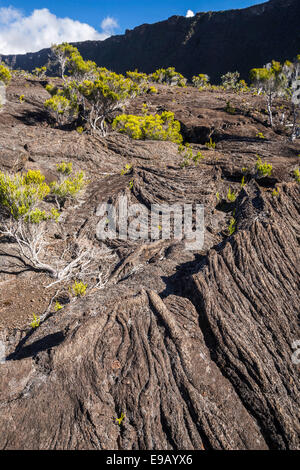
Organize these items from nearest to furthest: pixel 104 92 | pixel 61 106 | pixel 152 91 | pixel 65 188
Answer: pixel 65 188
pixel 104 92
pixel 61 106
pixel 152 91

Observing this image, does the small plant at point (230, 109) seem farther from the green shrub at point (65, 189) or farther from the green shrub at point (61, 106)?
the green shrub at point (65, 189)

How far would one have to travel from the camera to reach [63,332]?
4.16 meters

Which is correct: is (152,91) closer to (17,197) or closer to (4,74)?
(4,74)

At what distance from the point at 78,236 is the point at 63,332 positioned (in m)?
5.71

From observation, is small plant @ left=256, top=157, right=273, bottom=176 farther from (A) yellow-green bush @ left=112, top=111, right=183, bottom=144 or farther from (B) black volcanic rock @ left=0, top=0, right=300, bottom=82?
(B) black volcanic rock @ left=0, top=0, right=300, bottom=82

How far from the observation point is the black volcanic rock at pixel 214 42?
289 ft

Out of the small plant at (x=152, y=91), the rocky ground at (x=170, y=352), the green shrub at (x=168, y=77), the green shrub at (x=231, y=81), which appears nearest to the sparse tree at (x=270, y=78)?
the small plant at (x=152, y=91)

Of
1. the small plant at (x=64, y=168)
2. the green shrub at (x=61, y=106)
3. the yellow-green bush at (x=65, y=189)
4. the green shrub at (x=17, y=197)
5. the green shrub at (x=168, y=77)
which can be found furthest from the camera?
the green shrub at (x=168, y=77)

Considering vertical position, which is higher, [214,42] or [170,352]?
[214,42]

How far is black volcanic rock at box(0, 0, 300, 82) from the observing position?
88.2 m

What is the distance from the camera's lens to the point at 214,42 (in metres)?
103

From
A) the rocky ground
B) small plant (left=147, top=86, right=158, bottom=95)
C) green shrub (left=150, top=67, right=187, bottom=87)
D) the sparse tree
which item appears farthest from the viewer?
green shrub (left=150, top=67, right=187, bottom=87)

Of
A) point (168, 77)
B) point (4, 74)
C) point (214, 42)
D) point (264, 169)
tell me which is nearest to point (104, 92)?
point (264, 169)

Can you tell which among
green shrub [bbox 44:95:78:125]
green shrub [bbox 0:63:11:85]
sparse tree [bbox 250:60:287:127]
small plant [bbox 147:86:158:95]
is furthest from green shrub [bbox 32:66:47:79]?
sparse tree [bbox 250:60:287:127]
